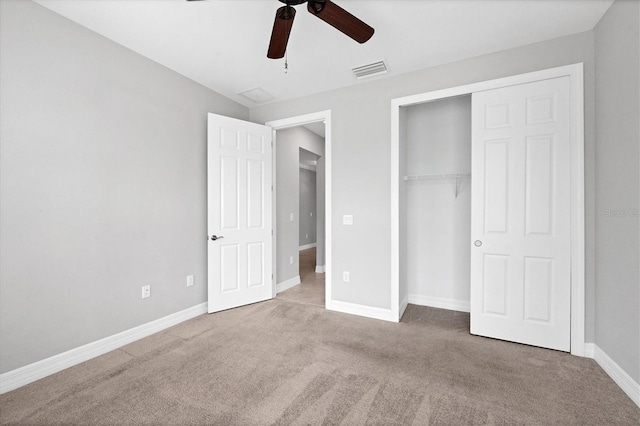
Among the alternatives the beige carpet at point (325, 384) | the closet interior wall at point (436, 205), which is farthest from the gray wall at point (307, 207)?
the beige carpet at point (325, 384)

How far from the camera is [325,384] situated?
77.4 inches

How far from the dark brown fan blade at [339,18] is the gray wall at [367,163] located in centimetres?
104

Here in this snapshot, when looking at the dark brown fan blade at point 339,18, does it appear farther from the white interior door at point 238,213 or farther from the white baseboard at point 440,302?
the white baseboard at point 440,302

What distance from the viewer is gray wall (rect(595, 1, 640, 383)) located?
1806 millimetres

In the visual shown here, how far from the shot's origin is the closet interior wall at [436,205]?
3.35 meters

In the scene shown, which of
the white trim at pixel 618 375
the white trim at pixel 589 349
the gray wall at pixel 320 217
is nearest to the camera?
the white trim at pixel 618 375

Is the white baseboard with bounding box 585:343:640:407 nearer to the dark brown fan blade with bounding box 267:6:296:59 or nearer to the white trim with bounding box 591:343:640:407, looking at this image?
the white trim with bounding box 591:343:640:407

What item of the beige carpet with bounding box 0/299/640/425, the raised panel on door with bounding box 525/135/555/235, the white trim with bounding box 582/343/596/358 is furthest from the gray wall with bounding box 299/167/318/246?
the white trim with bounding box 582/343/596/358

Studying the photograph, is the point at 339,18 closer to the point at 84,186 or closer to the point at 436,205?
the point at 84,186

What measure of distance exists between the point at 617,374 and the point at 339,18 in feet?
10.1

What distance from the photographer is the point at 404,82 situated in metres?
3.04

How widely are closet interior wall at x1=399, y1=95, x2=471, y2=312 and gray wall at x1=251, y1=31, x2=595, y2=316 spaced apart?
0.89 feet

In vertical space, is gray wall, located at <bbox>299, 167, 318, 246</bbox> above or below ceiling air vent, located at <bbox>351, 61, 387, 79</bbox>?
below

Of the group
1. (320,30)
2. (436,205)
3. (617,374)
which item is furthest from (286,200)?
(617,374)
